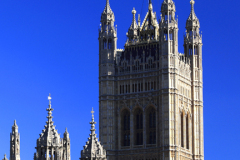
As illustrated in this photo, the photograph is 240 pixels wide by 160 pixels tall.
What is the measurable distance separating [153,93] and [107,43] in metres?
9.84

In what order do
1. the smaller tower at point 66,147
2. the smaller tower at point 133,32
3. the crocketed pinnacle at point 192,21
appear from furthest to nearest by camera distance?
the smaller tower at point 133,32
the crocketed pinnacle at point 192,21
the smaller tower at point 66,147

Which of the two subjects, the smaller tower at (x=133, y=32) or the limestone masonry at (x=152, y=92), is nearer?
the limestone masonry at (x=152, y=92)

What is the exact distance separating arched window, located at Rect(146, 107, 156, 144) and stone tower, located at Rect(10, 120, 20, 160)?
5522 cm

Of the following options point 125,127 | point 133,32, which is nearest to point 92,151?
point 125,127

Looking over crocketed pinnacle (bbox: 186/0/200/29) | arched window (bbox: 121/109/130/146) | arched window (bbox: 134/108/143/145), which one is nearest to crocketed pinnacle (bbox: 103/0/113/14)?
crocketed pinnacle (bbox: 186/0/200/29)

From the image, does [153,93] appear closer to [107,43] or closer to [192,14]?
[107,43]

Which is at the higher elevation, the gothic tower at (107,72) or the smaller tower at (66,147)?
the gothic tower at (107,72)

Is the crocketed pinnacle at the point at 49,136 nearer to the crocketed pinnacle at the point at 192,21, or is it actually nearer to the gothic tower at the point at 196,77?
the gothic tower at the point at 196,77

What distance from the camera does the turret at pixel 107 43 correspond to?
144 meters

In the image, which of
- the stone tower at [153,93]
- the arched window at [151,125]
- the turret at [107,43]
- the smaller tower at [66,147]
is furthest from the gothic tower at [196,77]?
the smaller tower at [66,147]

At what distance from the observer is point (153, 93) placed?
140m

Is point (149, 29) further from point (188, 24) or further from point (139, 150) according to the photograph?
point (139, 150)

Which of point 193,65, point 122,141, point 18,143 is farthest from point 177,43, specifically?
point 18,143

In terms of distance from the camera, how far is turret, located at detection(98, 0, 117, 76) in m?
144
